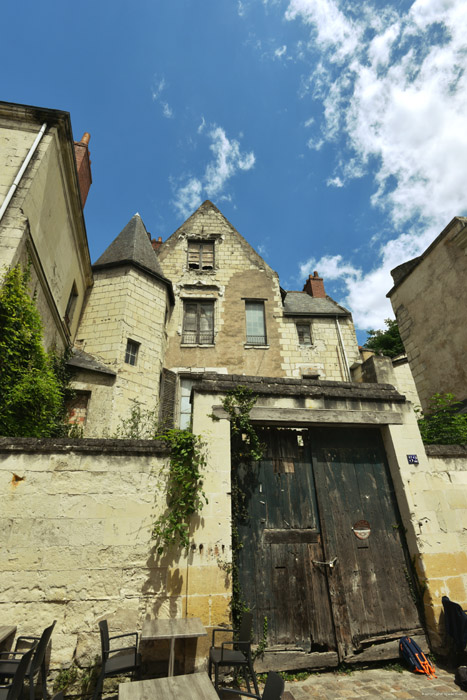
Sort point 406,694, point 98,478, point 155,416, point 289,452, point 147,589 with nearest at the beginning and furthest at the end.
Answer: point 406,694 → point 147,589 → point 98,478 → point 289,452 → point 155,416

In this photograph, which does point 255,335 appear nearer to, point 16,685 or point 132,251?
point 132,251

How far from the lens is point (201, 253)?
44.3 ft

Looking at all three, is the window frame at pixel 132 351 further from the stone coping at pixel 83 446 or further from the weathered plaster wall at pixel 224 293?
the stone coping at pixel 83 446

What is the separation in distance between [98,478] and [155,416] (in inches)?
215

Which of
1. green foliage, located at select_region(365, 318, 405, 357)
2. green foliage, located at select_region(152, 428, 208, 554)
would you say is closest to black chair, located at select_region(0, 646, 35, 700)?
green foliage, located at select_region(152, 428, 208, 554)

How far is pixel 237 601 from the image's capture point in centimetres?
365

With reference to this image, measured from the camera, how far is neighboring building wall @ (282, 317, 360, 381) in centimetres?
1168

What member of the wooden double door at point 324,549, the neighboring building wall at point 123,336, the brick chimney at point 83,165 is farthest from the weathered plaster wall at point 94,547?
the brick chimney at point 83,165

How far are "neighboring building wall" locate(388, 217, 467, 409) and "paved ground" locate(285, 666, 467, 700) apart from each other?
6478mm

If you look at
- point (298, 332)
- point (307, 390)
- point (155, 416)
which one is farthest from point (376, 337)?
point (307, 390)

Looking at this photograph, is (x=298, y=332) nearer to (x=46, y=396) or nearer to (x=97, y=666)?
(x=46, y=396)

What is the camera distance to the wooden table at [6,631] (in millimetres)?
2844

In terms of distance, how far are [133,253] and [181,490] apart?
913cm

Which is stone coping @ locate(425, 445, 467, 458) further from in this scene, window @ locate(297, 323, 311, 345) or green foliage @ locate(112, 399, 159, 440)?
window @ locate(297, 323, 311, 345)
